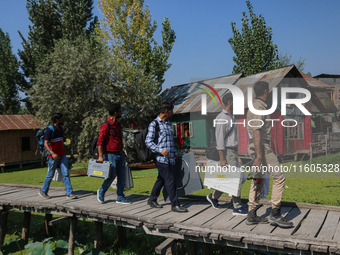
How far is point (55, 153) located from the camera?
7535mm

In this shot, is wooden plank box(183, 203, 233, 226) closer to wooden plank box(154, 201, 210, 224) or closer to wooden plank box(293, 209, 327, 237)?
wooden plank box(154, 201, 210, 224)

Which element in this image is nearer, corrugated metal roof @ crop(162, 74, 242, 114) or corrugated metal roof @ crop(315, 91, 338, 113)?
corrugated metal roof @ crop(162, 74, 242, 114)

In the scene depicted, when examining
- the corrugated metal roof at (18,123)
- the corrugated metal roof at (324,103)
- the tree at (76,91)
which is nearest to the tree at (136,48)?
the tree at (76,91)

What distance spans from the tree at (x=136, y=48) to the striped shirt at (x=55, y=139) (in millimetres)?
16359

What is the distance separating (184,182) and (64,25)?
26326mm

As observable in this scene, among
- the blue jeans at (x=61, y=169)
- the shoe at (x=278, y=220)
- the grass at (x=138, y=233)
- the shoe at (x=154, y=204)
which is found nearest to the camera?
the shoe at (x=278, y=220)

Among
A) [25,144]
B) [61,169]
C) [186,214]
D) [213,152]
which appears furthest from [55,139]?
[25,144]

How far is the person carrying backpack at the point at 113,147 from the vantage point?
262 inches

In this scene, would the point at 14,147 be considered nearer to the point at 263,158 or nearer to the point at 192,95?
the point at 192,95

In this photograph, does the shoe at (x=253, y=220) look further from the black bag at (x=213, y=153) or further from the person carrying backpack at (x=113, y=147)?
the person carrying backpack at (x=113, y=147)

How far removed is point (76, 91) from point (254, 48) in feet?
77.2

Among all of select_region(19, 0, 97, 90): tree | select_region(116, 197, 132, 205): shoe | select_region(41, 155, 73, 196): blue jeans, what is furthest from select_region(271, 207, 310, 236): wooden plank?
select_region(19, 0, 97, 90): tree

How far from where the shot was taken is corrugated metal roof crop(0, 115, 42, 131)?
2340cm

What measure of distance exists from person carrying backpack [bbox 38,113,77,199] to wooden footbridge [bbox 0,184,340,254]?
28cm
